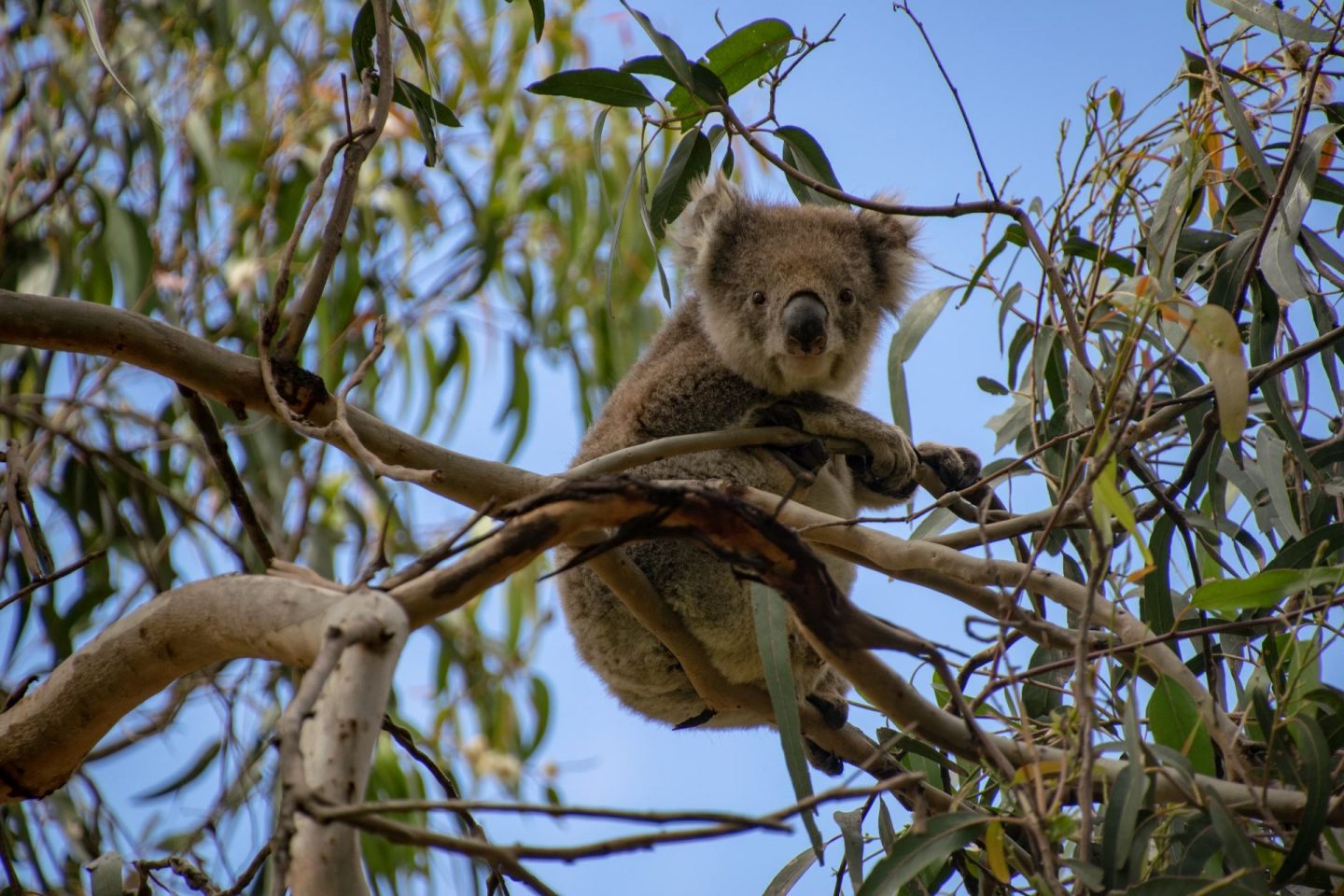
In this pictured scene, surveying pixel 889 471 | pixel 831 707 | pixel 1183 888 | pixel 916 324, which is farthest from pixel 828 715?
pixel 1183 888

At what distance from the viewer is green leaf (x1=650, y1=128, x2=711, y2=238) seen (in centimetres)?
213

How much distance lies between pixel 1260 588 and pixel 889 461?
42.0 inches

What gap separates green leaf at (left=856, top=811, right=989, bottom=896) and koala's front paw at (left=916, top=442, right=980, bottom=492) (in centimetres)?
127

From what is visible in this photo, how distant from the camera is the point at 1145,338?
7.11 feet

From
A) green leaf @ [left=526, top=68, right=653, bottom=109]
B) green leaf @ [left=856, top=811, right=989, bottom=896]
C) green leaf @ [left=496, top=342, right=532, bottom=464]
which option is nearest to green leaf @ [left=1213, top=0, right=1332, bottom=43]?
green leaf @ [left=526, top=68, right=653, bottom=109]

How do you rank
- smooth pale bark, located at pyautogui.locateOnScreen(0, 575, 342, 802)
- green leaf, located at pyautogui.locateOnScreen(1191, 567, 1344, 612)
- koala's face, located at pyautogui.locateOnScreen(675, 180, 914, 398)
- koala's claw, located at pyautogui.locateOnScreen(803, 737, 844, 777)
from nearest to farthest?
smooth pale bark, located at pyautogui.locateOnScreen(0, 575, 342, 802) → green leaf, located at pyautogui.locateOnScreen(1191, 567, 1344, 612) → koala's claw, located at pyautogui.locateOnScreen(803, 737, 844, 777) → koala's face, located at pyautogui.locateOnScreen(675, 180, 914, 398)

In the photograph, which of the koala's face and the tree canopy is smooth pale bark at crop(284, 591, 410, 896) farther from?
the koala's face

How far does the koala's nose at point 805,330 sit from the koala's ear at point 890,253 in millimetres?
463

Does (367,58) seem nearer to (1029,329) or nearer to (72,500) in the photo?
(1029,329)

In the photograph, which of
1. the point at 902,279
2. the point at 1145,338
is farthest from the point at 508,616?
the point at 1145,338

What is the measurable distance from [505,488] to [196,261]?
2819 millimetres

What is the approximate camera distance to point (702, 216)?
2900 mm

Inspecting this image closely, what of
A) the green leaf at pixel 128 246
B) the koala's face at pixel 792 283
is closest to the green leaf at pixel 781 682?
the koala's face at pixel 792 283

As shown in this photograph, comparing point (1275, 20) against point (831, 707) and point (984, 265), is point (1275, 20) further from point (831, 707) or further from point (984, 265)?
point (831, 707)
